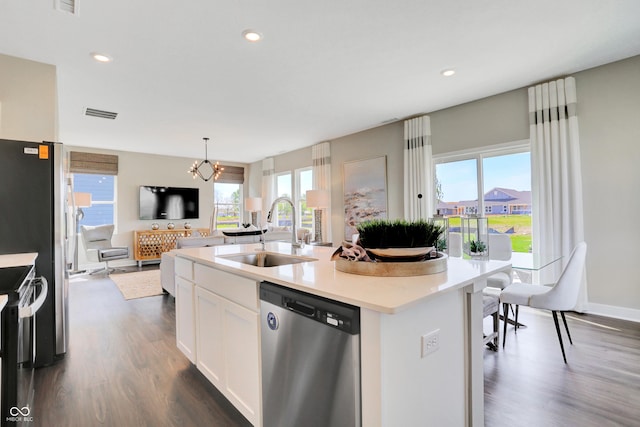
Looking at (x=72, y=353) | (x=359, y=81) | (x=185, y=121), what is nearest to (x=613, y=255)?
(x=359, y=81)

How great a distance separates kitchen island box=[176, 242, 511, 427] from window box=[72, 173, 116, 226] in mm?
6496

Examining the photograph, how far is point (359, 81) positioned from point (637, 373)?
3487 mm

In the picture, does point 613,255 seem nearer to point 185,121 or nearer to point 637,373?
point 637,373

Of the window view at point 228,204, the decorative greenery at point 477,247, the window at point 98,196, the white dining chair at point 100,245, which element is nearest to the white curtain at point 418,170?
the decorative greenery at point 477,247

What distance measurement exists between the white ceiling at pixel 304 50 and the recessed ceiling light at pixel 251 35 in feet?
0.23

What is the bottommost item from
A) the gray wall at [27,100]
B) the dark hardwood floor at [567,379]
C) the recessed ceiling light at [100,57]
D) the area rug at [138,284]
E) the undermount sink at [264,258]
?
the dark hardwood floor at [567,379]

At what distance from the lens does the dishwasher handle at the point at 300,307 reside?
1167mm

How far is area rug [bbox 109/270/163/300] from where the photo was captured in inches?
178

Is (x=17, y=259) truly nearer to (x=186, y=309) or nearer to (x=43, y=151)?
(x=43, y=151)

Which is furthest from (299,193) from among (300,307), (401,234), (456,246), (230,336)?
(300,307)

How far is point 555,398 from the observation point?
6.14ft

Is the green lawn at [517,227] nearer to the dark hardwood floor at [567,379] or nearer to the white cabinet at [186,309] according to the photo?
the dark hardwood floor at [567,379]

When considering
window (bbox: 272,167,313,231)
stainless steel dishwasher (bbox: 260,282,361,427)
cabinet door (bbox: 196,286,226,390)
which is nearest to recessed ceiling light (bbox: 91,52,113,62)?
cabinet door (bbox: 196,286,226,390)

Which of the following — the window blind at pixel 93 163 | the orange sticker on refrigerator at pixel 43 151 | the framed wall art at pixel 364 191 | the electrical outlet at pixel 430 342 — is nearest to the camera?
the electrical outlet at pixel 430 342
